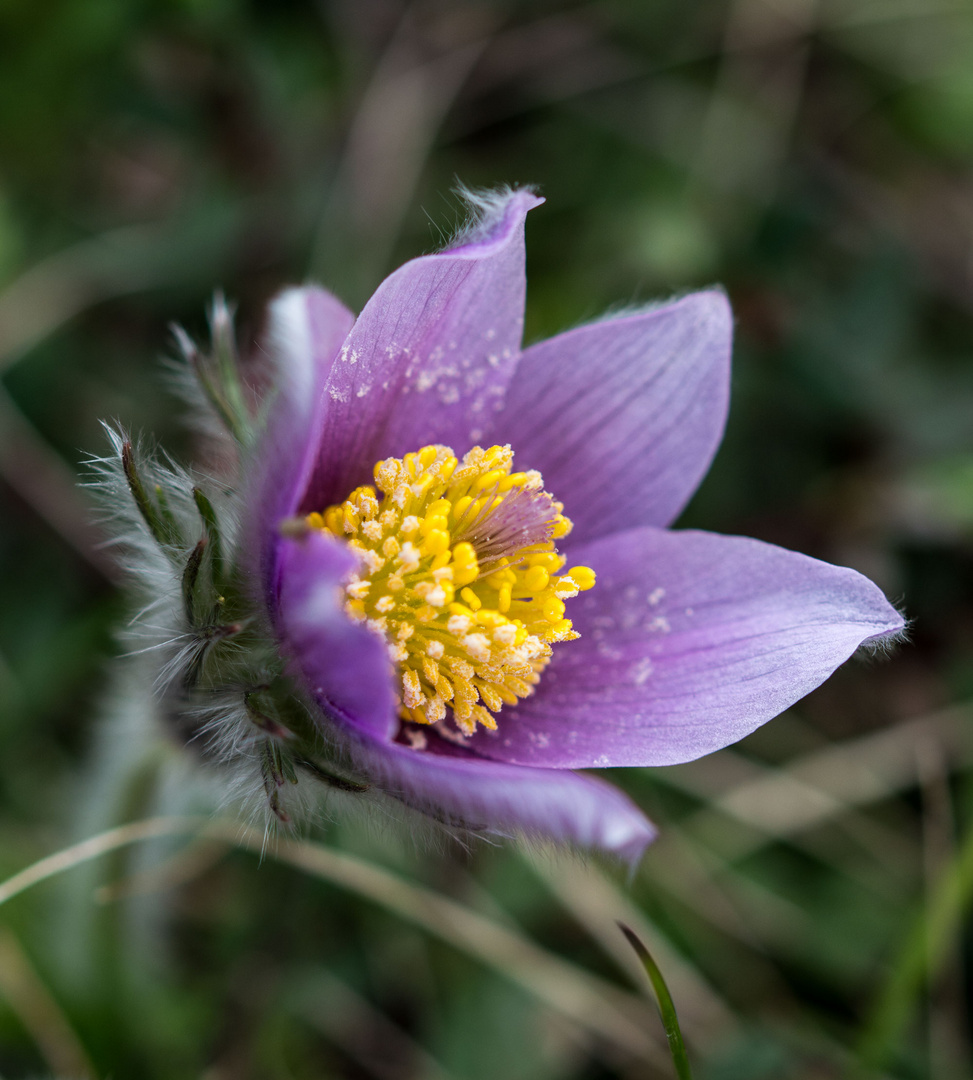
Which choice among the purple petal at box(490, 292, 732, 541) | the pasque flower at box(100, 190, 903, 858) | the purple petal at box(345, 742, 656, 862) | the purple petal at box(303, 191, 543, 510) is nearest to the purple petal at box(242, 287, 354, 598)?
the pasque flower at box(100, 190, 903, 858)

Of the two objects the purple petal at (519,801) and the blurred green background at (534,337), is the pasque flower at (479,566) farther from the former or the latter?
the blurred green background at (534,337)

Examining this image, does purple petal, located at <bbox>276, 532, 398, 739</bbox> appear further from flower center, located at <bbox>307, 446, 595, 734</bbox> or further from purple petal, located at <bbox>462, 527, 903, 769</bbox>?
purple petal, located at <bbox>462, 527, 903, 769</bbox>

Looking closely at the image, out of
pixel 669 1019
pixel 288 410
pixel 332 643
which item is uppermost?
pixel 288 410

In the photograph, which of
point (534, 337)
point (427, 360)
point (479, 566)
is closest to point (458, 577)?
point (479, 566)

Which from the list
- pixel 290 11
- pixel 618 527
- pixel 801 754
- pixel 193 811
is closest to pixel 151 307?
pixel 290 11

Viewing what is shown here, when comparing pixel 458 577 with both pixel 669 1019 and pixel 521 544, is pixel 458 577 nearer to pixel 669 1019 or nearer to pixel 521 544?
pixel 521 544

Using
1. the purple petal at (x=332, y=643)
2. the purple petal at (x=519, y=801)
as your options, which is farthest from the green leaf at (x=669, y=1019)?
the purple petal at (x=332, y=643)
